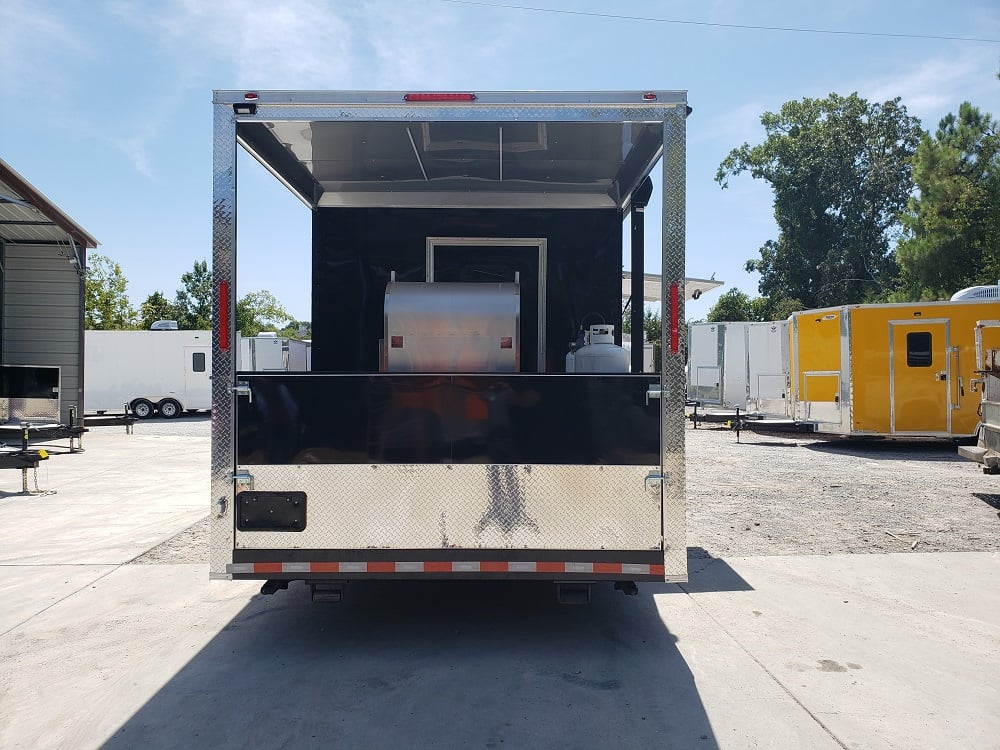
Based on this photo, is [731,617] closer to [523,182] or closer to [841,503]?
[523,182]

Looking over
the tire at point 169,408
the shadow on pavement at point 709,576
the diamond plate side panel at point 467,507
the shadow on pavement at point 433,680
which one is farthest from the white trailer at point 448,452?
the tire at point 169,408

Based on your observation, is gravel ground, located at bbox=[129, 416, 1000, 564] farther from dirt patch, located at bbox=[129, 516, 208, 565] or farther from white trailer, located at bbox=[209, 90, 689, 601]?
white trailer, located at bbox=[209, 90, 689, 601]

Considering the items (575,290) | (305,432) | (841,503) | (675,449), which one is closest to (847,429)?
(841,503)

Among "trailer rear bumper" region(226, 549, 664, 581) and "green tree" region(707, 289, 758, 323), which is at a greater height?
"green tree" region(707, 289, 758, 323)

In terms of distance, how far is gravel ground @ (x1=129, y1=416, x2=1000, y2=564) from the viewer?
6.38 metres

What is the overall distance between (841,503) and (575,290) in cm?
457

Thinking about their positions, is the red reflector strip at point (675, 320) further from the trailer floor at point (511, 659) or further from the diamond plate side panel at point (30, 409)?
the diamond plate side panel at point (30, 409)

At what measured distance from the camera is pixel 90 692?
352 cm

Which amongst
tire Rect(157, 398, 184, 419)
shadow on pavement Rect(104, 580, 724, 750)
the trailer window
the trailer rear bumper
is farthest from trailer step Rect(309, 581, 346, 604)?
tire Rect(157, 398, 184, 419)

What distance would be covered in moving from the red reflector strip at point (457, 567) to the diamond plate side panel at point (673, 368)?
142mm

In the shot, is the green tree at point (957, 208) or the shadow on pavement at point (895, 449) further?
the green tree at point (957, 208)

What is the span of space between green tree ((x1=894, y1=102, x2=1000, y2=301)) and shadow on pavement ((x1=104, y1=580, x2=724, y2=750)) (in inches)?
845

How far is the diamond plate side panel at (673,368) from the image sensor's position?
11.8 feet

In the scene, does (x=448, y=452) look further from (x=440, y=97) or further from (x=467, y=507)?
(x=440, y=97)
